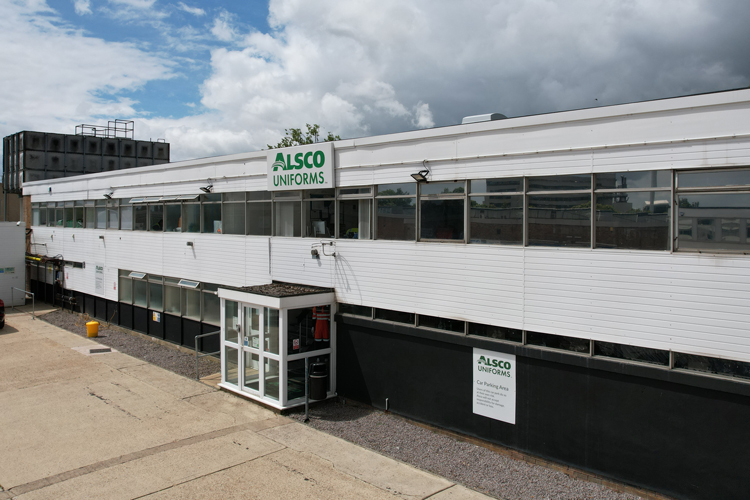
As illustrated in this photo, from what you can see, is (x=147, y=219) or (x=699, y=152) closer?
(x=699, y=152)

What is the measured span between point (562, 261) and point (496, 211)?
1469 mm

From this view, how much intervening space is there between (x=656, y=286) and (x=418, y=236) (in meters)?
4.30

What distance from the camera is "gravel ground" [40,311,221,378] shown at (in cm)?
1470

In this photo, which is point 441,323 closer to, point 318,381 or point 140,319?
point 318,381

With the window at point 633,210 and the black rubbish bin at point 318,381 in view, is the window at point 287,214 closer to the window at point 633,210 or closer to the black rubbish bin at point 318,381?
the black rubbish bin at point 318,381

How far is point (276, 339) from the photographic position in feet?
36.6

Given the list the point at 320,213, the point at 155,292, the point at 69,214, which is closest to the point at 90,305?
the point at 69,214

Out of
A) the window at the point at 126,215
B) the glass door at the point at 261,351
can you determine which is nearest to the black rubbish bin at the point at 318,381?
the glass door at the point at 261,351

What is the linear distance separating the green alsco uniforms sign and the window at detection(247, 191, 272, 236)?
0.70 meters

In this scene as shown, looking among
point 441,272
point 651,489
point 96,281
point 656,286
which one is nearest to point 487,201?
point 441,272

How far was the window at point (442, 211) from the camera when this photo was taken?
9.74 meters

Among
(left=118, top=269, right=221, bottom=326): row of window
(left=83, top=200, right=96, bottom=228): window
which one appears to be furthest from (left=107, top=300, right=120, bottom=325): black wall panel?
(left=83, top=200, right=96, bottom=228): window

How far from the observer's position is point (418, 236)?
1033cm

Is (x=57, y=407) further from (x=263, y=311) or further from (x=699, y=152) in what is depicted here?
(x=699, y=152)
